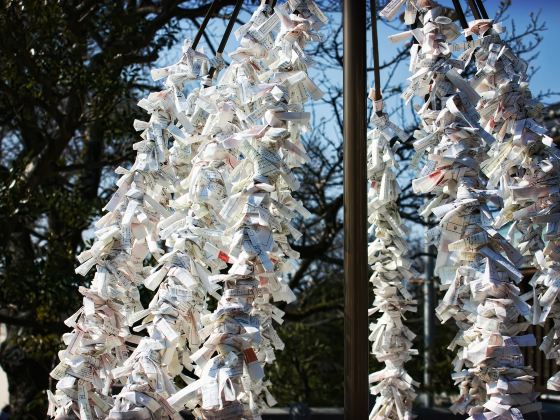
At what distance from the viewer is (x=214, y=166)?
102 cm

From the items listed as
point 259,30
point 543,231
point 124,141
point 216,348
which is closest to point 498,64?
point 543,231

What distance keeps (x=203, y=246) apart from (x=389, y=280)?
0.62 m

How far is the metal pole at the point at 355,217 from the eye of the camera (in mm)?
913

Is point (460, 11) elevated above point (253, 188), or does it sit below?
above

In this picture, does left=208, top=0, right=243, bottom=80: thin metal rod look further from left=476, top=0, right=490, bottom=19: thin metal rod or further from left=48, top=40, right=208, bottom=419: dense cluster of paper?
left=476, top=0, right=490, bottom=19: thin metal rod

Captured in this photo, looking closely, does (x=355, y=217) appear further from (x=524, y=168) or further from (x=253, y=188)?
(x=524, y=168)

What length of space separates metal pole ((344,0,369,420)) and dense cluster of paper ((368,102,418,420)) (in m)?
0.46

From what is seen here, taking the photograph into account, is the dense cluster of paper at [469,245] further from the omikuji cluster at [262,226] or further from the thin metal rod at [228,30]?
the thin metal rod at [228,30]

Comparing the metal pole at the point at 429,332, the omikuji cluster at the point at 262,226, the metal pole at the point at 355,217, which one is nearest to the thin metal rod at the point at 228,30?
the omikuji cluster at the point at 262,226

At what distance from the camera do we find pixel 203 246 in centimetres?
99

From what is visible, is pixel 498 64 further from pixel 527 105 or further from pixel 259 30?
pixel 259 30

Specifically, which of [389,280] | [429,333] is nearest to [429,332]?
[429,333]

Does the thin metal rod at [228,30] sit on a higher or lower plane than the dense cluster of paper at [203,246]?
higher

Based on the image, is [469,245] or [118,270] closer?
[469,245]
